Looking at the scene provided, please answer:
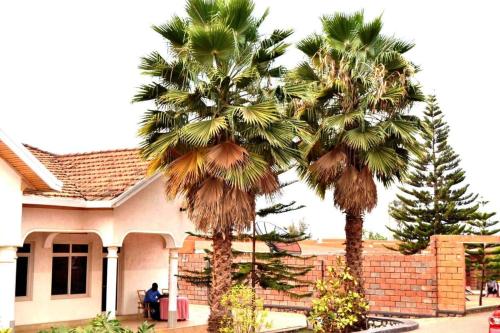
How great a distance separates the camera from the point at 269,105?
13258 mm

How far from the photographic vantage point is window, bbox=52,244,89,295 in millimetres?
17516

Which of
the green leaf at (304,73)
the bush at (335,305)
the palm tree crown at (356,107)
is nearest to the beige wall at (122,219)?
the palm tree crown at (356,107)

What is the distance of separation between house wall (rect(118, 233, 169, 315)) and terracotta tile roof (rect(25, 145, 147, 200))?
2.50 meters

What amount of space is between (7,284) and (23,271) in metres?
3.75

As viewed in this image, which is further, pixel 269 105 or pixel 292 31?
pixel 292 31

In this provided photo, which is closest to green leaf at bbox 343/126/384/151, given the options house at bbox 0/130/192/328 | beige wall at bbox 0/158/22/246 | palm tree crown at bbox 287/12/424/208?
palm tree crown at bbox 287/12/424/208

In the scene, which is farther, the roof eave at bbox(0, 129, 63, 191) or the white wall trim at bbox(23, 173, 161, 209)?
the white wall trim at bbox(23, 173, 161, 209)

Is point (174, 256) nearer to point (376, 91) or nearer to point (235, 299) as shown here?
point (235, 299)

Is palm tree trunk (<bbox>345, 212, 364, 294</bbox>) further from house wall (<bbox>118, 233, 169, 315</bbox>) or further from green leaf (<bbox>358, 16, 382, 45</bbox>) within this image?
house wall (<bbox>118, 233, 169, 315</bbox>)

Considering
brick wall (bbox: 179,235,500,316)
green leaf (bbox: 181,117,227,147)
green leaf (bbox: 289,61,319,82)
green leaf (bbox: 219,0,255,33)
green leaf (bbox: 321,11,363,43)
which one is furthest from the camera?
brick wall (bbox: 179,235,500,316)

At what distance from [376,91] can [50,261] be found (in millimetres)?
9400

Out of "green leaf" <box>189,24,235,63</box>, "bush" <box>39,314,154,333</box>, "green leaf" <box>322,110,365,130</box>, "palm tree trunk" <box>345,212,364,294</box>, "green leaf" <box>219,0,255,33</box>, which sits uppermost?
"green leaf" <box>219,0,255,33</box>

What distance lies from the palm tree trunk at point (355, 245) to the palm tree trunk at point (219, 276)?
11.9 ft

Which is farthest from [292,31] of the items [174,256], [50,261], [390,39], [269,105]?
[50,261]
